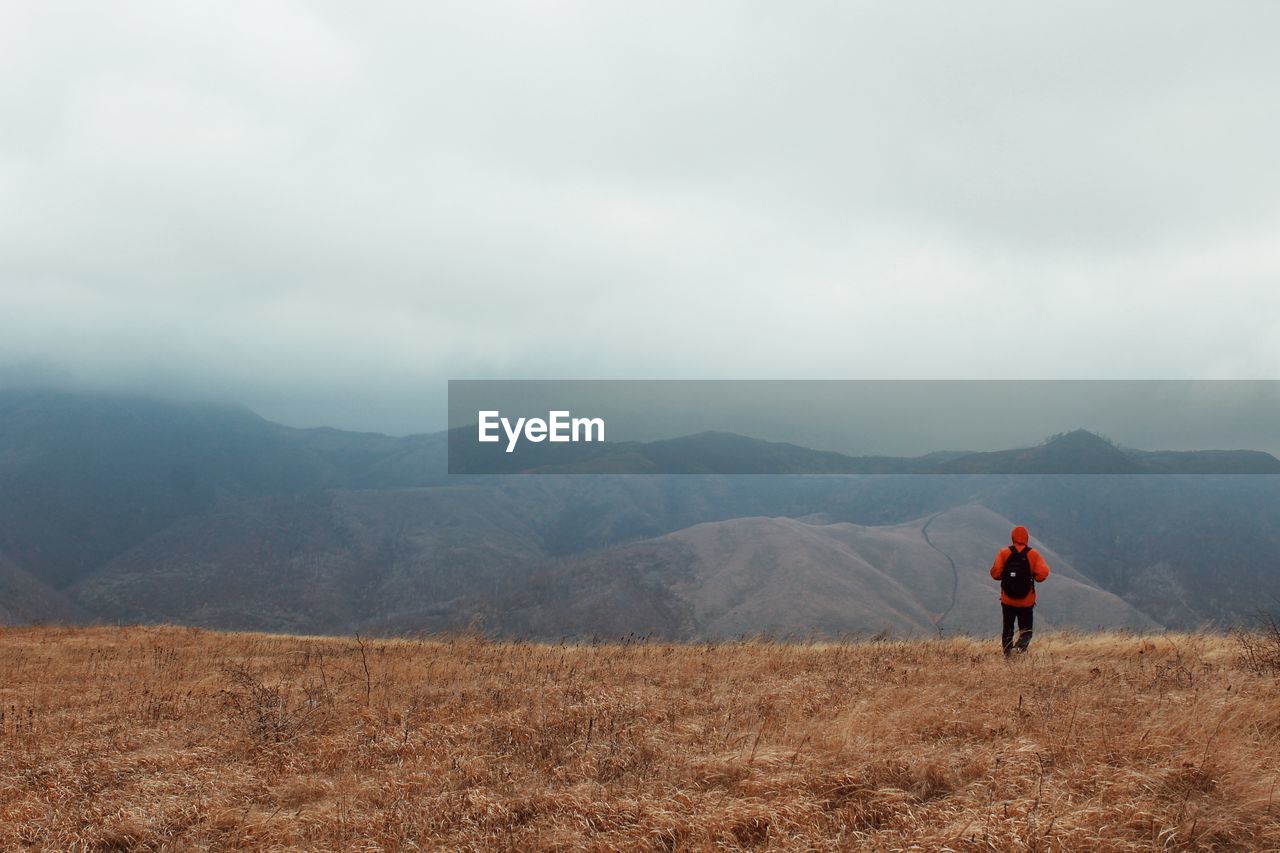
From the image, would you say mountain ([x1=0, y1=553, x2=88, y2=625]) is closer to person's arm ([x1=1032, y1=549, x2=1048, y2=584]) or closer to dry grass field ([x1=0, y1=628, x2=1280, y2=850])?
dry grass field ([x1=0, y1=628, x2=1280, y2=850])

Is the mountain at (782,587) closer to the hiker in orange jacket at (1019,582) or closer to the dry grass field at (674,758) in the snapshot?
the hiker in orange jacket at (1019,582)

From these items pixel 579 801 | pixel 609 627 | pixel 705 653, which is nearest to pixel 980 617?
pixel 609 627

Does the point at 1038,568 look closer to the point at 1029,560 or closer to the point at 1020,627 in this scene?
the point at 1029,560

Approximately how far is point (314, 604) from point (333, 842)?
204604 mm

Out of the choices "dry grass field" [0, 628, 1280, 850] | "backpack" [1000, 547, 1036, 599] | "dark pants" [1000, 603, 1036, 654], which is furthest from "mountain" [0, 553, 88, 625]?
"backpack" [1000, 547, 1036, 599]

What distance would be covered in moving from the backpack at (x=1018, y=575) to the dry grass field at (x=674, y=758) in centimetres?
111

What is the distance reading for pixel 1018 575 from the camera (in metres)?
13.1

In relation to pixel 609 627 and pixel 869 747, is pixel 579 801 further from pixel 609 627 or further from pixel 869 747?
pixel 609 627

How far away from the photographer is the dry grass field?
18.3 feet

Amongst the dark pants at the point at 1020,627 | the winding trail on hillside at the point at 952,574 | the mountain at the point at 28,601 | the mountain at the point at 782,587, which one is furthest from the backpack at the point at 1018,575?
the mountain at the point at 28,601

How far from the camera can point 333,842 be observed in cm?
585

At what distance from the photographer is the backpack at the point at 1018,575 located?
13.0 metres

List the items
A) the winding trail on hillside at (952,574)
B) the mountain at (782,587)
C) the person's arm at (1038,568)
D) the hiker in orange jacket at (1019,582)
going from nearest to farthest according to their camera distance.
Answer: the person's arm at (1038,568), the hiker in orange jacket at (1019,582), the mountain at (782,587), the winding trail on hillside at (952,574)

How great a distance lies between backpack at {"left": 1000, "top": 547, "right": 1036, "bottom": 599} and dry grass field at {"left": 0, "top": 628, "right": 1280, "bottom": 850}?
111 centimetres
